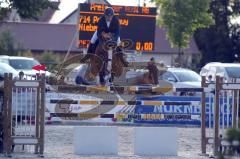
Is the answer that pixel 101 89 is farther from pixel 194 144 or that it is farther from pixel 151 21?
pixel 151 21

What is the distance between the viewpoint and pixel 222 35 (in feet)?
208

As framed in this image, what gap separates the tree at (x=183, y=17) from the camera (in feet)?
154

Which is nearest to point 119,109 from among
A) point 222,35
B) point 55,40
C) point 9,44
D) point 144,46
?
point 144,46

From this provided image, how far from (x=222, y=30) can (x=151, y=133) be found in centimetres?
Answer: 4793

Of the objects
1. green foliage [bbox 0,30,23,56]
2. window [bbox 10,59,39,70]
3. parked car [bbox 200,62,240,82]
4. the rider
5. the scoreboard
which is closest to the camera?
the rider

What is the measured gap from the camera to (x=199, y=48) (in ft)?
222

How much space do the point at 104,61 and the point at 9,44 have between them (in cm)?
3431

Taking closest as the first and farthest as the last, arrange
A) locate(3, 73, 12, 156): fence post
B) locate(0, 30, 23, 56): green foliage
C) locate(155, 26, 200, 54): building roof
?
locate(3, 73, 12, 156): fence post, locate(0, 30, 23, 56): green foliage, locate(155, 26, 200, 54): building roof

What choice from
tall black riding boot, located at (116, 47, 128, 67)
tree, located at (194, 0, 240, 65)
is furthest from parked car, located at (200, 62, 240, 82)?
tree, located at (194, 0, 240, 65)

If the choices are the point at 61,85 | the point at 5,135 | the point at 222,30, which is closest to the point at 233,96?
the point at 5,135

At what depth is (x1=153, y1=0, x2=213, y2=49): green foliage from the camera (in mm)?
46969

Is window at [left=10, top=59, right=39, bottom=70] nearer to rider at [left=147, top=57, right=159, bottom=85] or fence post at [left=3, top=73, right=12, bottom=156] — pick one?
rider at [left=147, top=57, right=159, bottom=85]

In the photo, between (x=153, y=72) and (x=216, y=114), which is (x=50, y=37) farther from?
(x=216, y=114)

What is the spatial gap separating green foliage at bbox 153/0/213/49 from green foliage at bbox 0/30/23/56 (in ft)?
Result: 36.3
